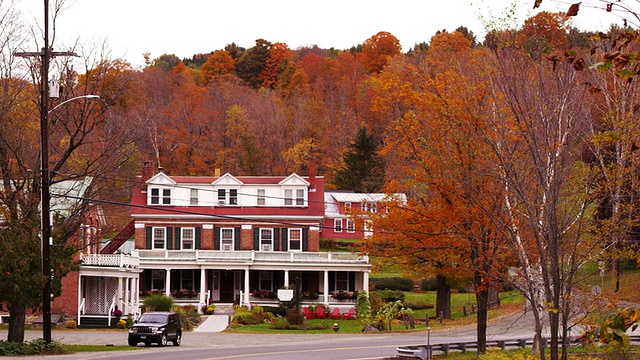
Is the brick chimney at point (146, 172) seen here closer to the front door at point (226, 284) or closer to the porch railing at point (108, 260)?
the front door at point (226, 284)

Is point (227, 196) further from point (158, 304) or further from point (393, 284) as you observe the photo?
point (158, 304)

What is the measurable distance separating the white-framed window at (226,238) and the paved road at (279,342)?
1681cm

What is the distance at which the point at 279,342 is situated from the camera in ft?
133

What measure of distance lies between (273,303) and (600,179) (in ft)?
130

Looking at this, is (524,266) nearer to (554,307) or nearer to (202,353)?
(554,307)

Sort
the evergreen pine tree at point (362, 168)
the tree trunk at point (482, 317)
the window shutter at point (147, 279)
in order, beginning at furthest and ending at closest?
1. the evergreen pine tree at point (362, 168)
2. the window shutter at point (147, 279)
3. the tree trunk at point (482, 317)

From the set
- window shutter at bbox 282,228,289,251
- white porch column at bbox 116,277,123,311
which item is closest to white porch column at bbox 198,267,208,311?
window shutter at bbox 282,228,289,251

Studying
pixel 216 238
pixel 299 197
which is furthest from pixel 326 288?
pixel 216 238

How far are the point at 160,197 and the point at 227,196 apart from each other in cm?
464

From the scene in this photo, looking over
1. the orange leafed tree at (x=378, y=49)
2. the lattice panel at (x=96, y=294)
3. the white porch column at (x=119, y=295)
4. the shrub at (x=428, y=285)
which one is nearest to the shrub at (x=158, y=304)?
the white porch column at (x=119, y=295)

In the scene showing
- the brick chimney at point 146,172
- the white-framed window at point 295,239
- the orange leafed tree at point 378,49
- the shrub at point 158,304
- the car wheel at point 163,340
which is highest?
the orange leafed tree at point 378,49

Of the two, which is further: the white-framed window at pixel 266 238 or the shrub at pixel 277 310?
the white-framed window at pixel 266 238

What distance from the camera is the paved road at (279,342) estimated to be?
3198cm

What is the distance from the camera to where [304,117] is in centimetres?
11175
